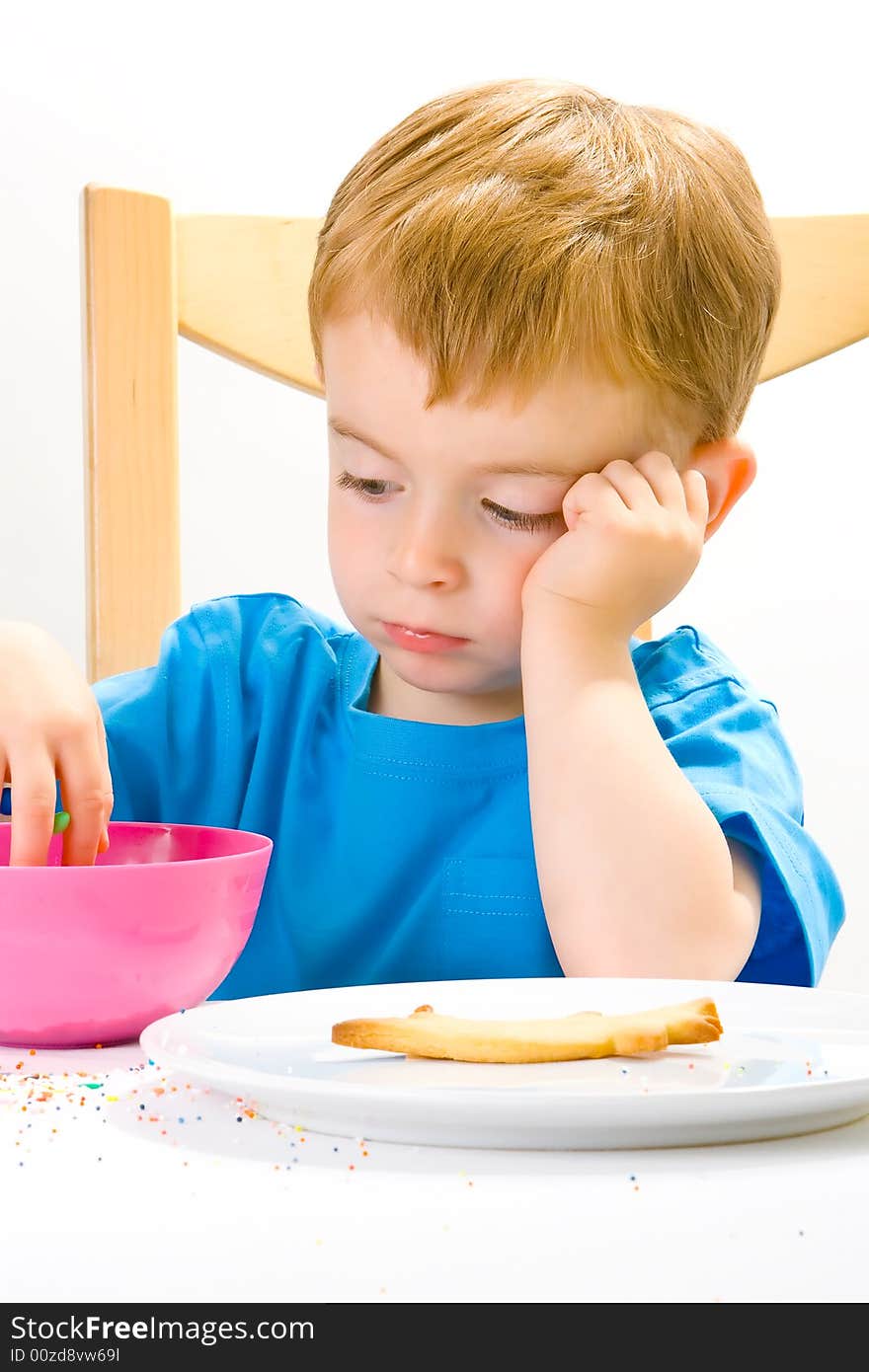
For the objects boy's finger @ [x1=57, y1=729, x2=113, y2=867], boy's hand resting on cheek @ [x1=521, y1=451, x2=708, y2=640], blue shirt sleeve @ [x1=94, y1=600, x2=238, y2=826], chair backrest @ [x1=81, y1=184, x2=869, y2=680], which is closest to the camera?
boy's finger @ [x1=57, y1=729, x2=113, y2=867]

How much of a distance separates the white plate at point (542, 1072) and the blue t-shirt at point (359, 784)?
243 mm

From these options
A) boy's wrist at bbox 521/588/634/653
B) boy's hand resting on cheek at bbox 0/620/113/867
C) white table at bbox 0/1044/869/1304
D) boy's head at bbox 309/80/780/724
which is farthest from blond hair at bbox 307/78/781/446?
white table at bbox 0/1044/869/1304

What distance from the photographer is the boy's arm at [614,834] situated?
0.66 m

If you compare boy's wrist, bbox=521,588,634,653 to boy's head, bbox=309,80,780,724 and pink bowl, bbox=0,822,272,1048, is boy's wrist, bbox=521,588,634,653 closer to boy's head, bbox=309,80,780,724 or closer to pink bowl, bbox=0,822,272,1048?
boy's head, bbox=309,80,780,724

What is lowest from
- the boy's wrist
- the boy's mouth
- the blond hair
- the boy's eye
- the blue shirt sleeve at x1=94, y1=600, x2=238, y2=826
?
the blue shirt sleeve at x1=94, y1=600, x2=238, y2=826

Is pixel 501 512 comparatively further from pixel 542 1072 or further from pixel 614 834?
pixel 542 1072

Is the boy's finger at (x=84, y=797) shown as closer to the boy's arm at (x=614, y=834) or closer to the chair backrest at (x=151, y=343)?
the boy's arm at (x=614, y=834)

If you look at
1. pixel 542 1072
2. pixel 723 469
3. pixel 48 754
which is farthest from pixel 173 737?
pixel 542 1072

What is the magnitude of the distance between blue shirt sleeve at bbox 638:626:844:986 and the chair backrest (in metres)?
0.37

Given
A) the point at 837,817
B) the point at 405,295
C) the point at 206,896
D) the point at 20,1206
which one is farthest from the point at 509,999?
the point at 837,817

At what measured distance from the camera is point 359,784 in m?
0.85

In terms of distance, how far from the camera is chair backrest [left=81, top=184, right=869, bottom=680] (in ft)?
3.46

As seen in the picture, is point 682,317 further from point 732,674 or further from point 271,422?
point 271,422

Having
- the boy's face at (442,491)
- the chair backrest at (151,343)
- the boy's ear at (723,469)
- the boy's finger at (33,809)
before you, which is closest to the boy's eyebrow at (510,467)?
the boy's face at (442,491)
